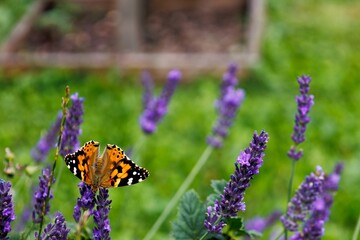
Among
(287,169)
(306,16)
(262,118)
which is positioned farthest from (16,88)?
(306,16)

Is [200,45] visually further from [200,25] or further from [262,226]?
[262,226]

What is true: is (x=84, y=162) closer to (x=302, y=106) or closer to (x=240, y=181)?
(x=240, y=181)

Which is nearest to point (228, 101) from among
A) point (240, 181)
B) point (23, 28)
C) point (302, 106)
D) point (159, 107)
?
point (159, 107)

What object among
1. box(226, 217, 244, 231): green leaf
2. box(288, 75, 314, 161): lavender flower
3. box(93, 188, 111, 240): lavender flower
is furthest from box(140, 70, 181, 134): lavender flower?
box(93, 188, 111, 240): lavender flower

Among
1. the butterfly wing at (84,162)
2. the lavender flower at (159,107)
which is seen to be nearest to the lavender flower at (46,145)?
the lavender flower at (159,107)

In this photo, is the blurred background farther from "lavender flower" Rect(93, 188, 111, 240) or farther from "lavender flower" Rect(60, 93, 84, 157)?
"lavender flower" Rect(93, 188, 111, 240)

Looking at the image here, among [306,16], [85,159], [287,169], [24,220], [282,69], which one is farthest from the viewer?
[306,16]
